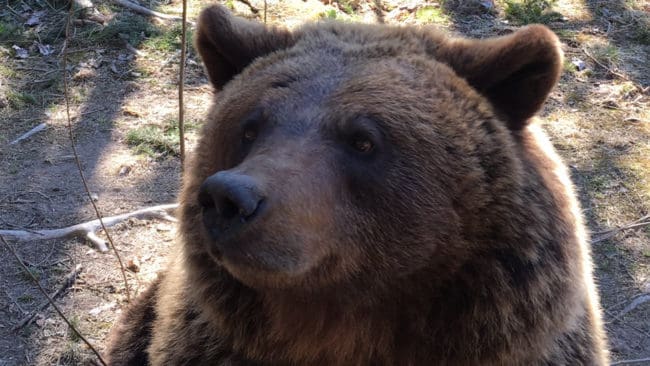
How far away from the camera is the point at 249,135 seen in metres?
3.29

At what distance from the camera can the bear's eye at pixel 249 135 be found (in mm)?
3271

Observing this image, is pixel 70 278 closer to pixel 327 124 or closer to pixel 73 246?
pixel 73 246

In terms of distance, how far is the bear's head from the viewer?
280 centimetres

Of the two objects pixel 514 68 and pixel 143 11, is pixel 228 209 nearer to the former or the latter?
pixel 514 68

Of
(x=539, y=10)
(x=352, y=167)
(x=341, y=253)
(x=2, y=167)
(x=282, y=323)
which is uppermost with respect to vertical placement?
(x=352, y=167)

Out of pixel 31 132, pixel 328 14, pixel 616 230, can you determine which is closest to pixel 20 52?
pixel 31 132

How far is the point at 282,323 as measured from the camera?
335 centimetres

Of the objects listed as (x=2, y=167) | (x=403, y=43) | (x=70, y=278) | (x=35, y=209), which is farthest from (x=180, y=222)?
(x=2, y=167)

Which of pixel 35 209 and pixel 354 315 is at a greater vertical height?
pixel 354 315

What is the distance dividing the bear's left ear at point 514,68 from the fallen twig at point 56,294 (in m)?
3.34

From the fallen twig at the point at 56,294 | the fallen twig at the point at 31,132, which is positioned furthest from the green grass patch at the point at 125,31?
the fallen twig at the point at 56,294

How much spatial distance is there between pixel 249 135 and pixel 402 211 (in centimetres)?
73

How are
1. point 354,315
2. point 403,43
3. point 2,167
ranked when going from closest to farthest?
point 354,315
point 403,43
point 2,167

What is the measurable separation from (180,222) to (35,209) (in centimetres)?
309
